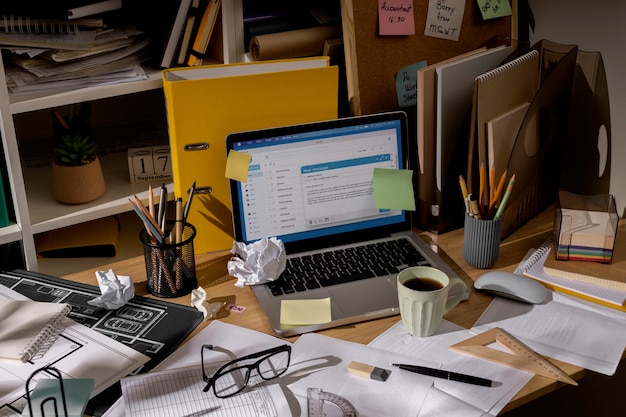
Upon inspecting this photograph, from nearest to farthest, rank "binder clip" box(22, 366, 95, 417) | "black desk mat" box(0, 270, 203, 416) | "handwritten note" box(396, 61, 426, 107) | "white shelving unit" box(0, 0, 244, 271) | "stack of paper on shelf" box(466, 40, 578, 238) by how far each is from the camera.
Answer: "binder clip" box(22, 366, 95, 417)
"black desk mat" box(0, 270, 203, 416)
"white shelving unit" box(0, 0, 244, 271)
"stack of paper on shelf" box(466, 40, 578, 238)
"handwritten note" box(396, 61, 426, 107)

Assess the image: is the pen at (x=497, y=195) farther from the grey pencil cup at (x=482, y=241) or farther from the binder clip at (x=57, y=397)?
the binder clip at (x=57, y=397)

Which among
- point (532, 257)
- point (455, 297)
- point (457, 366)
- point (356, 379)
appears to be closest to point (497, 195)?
point (532, 257)

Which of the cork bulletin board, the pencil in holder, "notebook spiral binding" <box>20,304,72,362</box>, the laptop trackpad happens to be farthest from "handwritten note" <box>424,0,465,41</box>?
"notebook spiral binding" <box>20,304,72,362</box>

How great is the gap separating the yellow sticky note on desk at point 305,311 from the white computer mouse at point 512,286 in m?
0.29

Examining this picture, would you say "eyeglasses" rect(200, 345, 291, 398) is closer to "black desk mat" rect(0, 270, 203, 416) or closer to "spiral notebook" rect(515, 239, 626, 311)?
"black desk mat" rect(0, 270, 203, 416)

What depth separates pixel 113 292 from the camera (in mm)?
1287

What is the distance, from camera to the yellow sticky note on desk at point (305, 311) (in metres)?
1.23

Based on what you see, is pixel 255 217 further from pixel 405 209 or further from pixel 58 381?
pixel 58 381

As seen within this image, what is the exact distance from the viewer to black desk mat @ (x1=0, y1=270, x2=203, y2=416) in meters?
Result: 1.19

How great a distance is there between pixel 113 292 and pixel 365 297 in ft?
1.50

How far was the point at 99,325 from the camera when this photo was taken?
1.24 m

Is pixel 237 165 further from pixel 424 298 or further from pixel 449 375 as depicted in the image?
pixel 449 375

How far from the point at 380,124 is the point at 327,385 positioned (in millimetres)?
579

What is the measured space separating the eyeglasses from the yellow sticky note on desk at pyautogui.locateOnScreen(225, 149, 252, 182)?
0.36m
